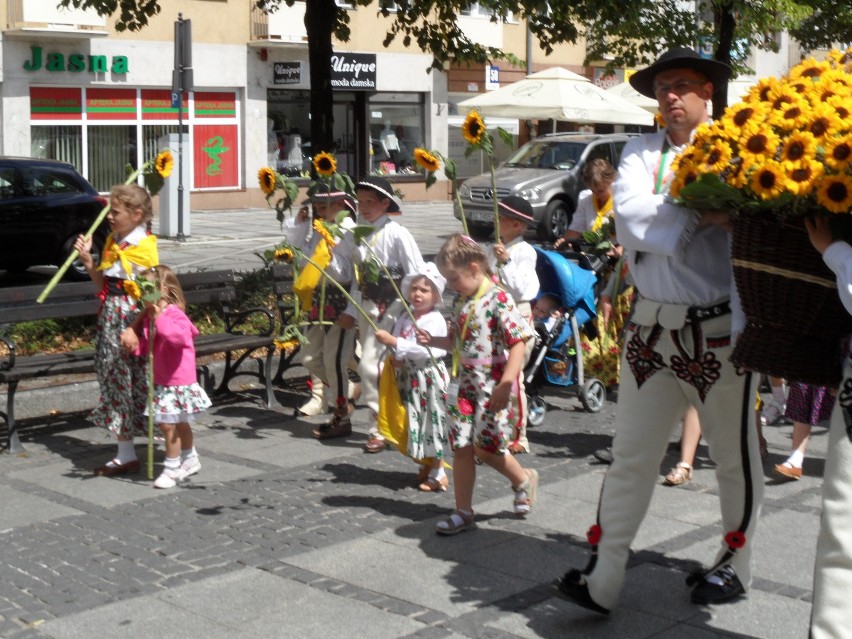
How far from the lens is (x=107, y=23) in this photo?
94.7 feet

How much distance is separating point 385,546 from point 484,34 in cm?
3282

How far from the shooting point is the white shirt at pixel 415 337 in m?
6.73

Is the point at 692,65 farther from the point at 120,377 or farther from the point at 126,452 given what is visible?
the point at 126,452

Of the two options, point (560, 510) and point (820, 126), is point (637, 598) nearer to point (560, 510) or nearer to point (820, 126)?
point (560, 510)

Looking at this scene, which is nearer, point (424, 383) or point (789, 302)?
point (789, 302)

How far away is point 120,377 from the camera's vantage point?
738cm

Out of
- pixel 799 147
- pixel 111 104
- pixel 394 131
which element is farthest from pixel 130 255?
pixel 394 131

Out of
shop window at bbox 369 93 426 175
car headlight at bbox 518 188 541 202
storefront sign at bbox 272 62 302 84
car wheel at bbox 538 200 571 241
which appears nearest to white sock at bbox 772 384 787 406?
car headlight at bbox 518 188 541 202

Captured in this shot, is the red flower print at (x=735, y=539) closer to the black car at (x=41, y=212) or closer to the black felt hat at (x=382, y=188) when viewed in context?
the black felt hat at (x=382, y=188)

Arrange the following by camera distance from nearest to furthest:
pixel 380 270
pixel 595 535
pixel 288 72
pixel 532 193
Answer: pixel 595 535 → pixel 380 270 → pixel 532 193 → pixel 288 72

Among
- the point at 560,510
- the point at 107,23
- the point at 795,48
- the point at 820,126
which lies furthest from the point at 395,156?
the point at 820,126

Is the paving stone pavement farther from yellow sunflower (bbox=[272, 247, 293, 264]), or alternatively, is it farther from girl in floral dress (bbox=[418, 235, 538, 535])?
yellow sunflower (bbox=[272, 247, 293, 264])

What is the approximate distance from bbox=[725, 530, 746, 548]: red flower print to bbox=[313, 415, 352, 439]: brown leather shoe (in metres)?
3.77

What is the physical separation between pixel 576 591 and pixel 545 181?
757 inches
